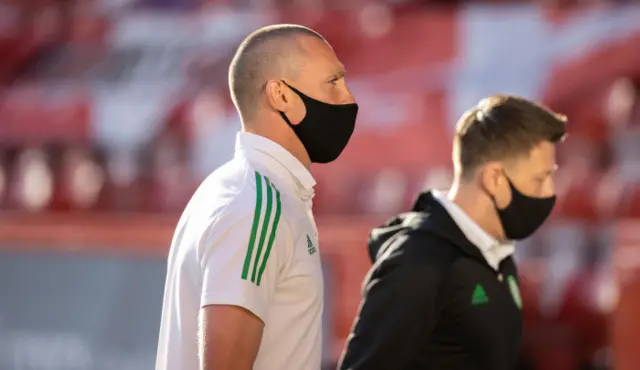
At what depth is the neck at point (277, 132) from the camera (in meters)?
2.59

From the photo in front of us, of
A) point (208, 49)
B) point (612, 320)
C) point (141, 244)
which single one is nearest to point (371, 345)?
point (612, 320)

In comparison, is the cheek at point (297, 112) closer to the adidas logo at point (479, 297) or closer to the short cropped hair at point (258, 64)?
the short cropped hair at point (258, 64)

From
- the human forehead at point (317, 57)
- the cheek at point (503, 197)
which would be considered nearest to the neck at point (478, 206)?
the cheek at point (503, 197)

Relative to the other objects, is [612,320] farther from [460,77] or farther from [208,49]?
[208,49]

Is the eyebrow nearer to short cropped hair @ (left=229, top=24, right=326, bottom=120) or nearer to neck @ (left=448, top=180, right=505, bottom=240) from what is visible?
short cropped hair @ (left=229, top=24, right=326, bottom=120)

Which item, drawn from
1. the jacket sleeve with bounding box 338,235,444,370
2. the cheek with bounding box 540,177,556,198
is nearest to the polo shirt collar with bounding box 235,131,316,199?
the jacket sleeve with bounding box 338,235,444,370

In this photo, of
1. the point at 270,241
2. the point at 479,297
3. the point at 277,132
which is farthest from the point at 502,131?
the point at 270,241

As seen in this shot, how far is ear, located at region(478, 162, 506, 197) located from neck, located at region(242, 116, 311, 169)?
973mm

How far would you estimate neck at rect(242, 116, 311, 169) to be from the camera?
2590mm

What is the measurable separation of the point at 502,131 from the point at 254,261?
1.33 m

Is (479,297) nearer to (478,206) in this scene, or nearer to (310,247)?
(478,206)

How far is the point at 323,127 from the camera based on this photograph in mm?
2639

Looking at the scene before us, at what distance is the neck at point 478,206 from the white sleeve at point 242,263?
1155mm

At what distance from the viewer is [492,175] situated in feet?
11.3
